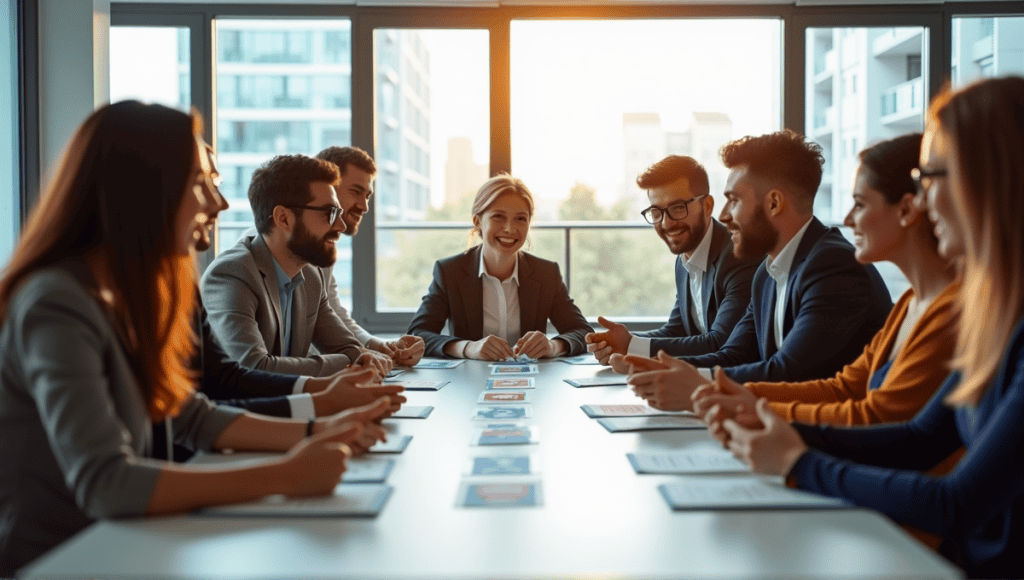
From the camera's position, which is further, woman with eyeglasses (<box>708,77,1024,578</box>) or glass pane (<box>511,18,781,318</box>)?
glass pane (<box>511,18,781,318</box>)

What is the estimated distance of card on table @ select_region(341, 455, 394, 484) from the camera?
4.37 feet

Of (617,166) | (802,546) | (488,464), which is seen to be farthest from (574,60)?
(802,546)

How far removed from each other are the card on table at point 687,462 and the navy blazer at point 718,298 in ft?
5.65

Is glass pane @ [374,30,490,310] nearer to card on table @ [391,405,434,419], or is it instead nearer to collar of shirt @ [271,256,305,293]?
collar of shirt @ [271,256,305,293]

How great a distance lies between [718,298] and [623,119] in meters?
2.13

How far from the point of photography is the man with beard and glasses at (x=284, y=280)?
262cm

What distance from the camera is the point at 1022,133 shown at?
116 cm

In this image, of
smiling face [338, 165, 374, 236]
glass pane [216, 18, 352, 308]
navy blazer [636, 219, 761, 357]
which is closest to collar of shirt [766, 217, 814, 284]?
navy blazer [636, 219, 761, 357]

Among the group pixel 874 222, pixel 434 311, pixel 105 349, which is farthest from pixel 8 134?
pixel 874 222

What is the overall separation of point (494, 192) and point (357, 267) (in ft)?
4.64

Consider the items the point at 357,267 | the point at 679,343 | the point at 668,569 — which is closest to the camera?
the point at 668,569

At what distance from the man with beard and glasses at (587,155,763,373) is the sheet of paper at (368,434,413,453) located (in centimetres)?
171

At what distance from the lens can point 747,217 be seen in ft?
9.01

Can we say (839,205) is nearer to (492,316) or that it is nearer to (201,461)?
(492,316)
